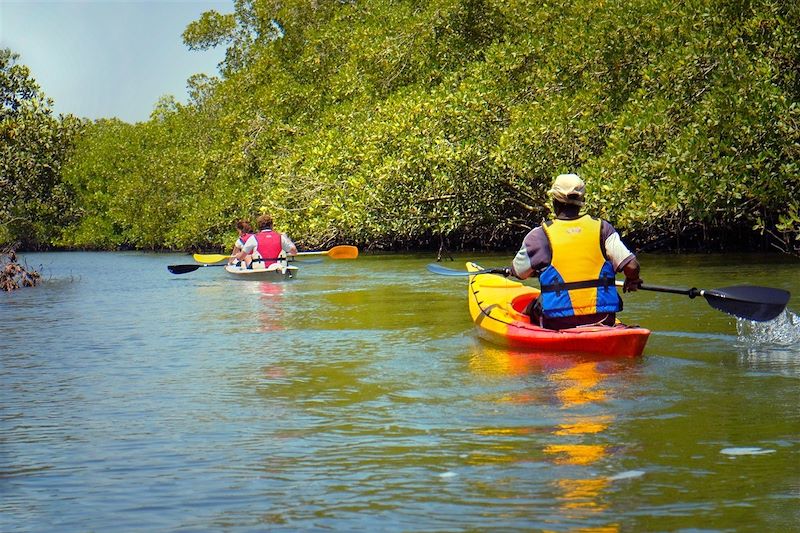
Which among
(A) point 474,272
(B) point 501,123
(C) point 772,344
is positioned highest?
(B) point 501,123

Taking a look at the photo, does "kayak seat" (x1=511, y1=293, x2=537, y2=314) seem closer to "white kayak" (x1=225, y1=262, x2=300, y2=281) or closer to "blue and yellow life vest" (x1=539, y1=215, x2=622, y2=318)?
"blue and yellow life vest" (x1=539, y1=215, x2=622, y2=318)

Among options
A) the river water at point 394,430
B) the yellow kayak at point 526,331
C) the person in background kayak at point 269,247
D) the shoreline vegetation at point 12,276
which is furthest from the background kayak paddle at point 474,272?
the shoreline vegetation at point 12,276

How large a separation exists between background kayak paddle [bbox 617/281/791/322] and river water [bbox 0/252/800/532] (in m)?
0.29

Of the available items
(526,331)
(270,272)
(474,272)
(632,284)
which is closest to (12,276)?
(270,272)

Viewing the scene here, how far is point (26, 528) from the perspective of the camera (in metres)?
4.16

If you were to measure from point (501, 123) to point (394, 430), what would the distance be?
669 inches

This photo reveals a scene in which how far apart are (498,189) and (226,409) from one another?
1634cm

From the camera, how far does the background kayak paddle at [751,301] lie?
832 centimetres

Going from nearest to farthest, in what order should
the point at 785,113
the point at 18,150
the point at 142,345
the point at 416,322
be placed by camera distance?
the point at 142,345 → the point at 416,322 → the point at 785,113 → the point at 18,150

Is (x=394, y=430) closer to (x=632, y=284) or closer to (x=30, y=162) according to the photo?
(x=632, y=284)

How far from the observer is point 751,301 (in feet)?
27.5

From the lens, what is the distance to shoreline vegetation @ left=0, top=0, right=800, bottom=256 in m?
16.2

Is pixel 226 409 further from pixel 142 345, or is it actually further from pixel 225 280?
pixel 225 280

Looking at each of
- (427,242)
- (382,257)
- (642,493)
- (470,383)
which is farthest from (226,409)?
(427,242)
